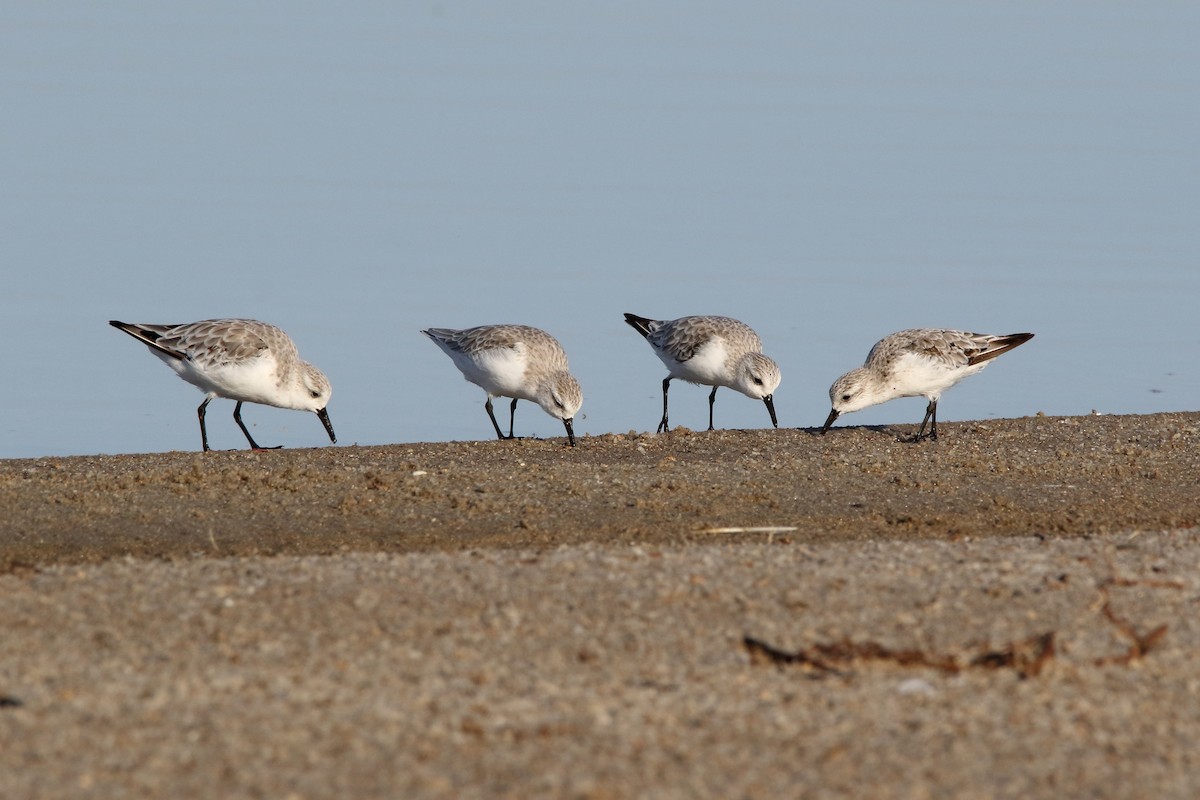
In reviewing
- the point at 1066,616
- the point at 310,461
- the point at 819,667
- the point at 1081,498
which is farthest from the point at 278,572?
the point at 1081,498

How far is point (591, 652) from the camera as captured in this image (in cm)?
615

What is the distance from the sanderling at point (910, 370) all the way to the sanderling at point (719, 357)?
1159 mm

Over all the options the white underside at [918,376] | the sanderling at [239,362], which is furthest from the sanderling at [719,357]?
the sanderling at [239,362]

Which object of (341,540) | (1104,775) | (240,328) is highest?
(240,328)

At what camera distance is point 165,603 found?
269 inches

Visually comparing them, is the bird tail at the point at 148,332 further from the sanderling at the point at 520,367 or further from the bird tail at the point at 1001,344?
the bird tail at the point at 1001,344

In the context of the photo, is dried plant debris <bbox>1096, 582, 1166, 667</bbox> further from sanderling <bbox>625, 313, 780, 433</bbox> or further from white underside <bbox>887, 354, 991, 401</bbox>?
sanderling <bbox>625, 313, 780, 433</bbox>

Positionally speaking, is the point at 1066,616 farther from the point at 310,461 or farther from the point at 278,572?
the point at 310,461

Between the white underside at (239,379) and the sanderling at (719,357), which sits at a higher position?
the sanderling at (719,357)

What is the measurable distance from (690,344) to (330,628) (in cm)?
942

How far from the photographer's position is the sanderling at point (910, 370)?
1414 centimetres

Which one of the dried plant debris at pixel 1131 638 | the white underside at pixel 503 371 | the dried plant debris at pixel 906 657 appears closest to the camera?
the dried plant debris at pixel 906 657

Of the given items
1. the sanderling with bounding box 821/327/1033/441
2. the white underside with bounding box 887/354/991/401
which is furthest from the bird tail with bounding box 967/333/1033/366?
the white underside with bounding box 887/354/991/401

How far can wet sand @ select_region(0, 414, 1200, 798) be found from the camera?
498 centimetres
